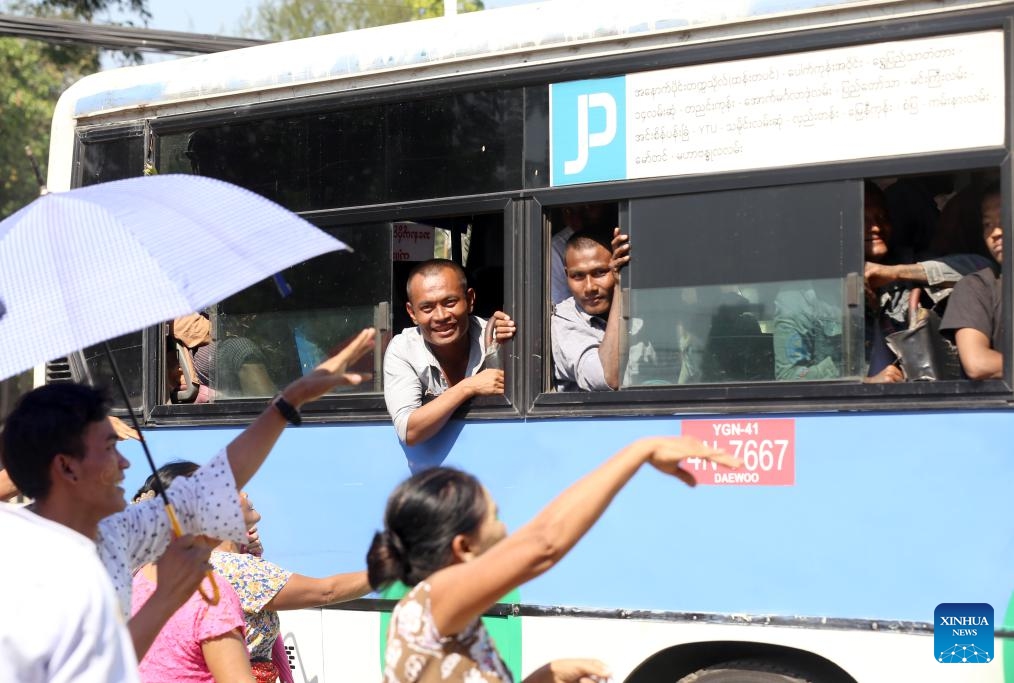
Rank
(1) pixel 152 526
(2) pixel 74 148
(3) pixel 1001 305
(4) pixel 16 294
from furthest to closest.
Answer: (2) pixel 74 148
(3) pixel 1001 305
(1) pixel 152 526
(4) pixel 16 294

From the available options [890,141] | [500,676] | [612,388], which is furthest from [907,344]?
[500,676]

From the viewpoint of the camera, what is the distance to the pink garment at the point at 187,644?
3873mm

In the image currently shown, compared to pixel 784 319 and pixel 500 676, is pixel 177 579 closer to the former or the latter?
pixel 500 676

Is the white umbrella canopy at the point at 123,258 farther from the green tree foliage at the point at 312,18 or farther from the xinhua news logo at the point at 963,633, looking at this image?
the green tree foliage at the point at 312,18

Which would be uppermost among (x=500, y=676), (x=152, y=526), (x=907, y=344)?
(x=907, y=344)

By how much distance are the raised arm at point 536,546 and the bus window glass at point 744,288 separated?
2279mm

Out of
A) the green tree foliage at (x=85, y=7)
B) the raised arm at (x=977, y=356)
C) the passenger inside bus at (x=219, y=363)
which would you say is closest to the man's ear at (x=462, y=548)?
the raised arm at (x=977, y=356)

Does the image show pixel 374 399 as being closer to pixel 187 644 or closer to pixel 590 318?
pixel 590 318

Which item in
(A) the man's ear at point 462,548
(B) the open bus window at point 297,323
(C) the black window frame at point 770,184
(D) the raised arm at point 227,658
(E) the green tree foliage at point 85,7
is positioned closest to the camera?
(A) the man's ear at point 462,548

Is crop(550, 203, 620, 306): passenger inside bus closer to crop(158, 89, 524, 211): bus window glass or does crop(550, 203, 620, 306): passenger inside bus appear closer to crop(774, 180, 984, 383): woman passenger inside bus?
crop(158, 89, 524, 211): bus window glass

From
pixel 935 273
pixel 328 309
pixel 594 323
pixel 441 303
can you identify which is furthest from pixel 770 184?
pixel 328 309

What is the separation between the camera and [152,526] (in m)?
3.28

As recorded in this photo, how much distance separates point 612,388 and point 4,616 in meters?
3.29

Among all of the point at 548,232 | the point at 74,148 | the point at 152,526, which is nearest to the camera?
the point at 152,526
